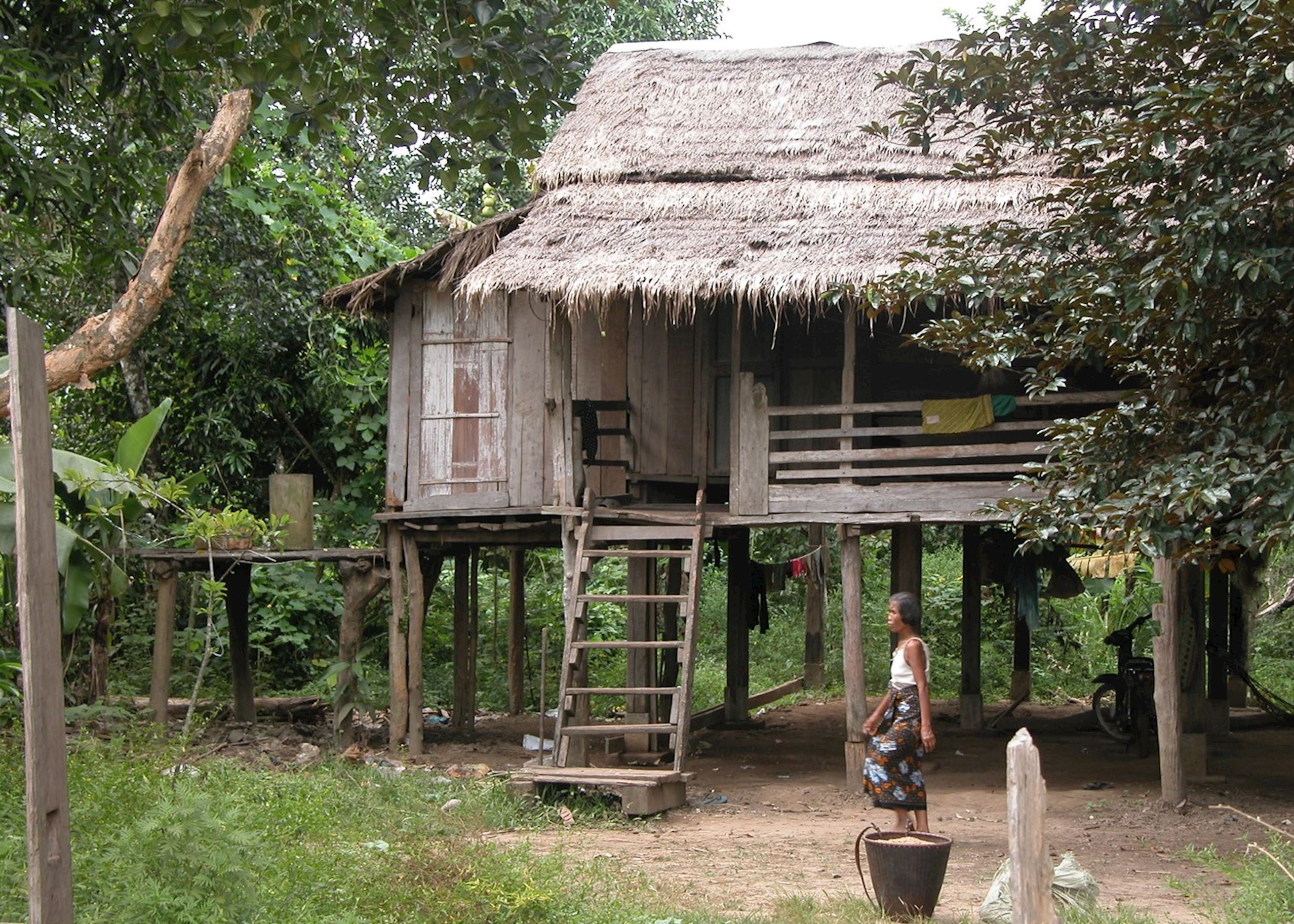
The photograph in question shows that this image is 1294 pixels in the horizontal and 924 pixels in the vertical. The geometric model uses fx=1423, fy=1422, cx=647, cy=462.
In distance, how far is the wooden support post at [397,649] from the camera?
39.5ft

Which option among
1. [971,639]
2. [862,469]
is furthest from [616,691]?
[971,639]

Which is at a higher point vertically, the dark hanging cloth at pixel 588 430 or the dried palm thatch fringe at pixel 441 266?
the dried palm thatch fringe at pixel 441 266

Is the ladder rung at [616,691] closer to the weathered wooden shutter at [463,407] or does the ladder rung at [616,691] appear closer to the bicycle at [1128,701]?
the weathered wooden shutter at [463,407]

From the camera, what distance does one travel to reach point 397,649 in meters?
12.2

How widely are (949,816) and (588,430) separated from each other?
3930 mm

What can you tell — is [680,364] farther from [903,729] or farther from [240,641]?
[903,729]

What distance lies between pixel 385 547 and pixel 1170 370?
717 cm

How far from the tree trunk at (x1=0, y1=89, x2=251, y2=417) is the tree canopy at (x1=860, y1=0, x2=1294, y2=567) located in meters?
4.15

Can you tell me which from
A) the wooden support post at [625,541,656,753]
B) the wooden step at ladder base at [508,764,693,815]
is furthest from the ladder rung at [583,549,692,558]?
the wooden step at ladder base at [508,764,693,815]

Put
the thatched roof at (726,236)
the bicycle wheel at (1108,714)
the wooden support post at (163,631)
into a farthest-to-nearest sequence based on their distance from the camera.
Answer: the bicycle wheel at (1108,714), the wooden support post at (163,631), the thatched roof at (726,236)

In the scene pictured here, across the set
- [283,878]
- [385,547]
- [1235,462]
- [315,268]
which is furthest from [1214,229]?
[315,268]

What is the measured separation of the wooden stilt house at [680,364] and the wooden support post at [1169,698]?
54.0 inches

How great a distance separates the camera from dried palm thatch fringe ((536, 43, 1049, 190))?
11.6m

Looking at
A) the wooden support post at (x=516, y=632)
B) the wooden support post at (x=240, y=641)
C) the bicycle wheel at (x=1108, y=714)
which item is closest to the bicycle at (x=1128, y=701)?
the bicycle wheel at (x=1108, y=714)
